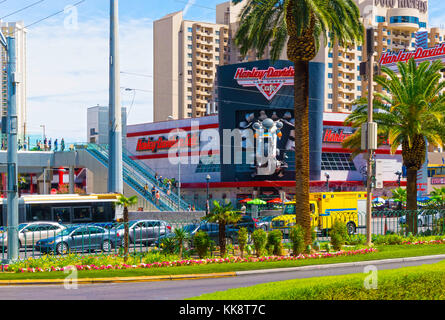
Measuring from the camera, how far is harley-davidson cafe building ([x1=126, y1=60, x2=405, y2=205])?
6234 centimetres

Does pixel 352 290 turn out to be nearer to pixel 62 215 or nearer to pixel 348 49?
pixel 62 215

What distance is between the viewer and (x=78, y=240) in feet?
96.0

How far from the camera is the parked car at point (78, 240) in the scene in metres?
27.3

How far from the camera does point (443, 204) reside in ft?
124

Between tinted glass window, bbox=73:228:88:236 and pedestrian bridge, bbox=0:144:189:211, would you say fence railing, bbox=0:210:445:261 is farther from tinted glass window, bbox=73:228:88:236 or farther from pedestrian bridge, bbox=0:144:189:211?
pedestrian bridge, bbox=0:144:189:211

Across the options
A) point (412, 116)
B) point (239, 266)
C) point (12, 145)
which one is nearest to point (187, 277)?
point (239, 266)

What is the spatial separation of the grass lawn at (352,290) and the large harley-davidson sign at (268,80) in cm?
5025

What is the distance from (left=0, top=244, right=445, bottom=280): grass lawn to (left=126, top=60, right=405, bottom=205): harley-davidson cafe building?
31.2 m

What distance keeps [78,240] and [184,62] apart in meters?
105

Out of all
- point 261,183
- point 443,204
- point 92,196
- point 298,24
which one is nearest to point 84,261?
point 298,24

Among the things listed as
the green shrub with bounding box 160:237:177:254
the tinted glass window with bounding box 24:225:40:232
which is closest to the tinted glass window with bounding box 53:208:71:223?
the tinted glass window with bounding box 24:225:40:232
